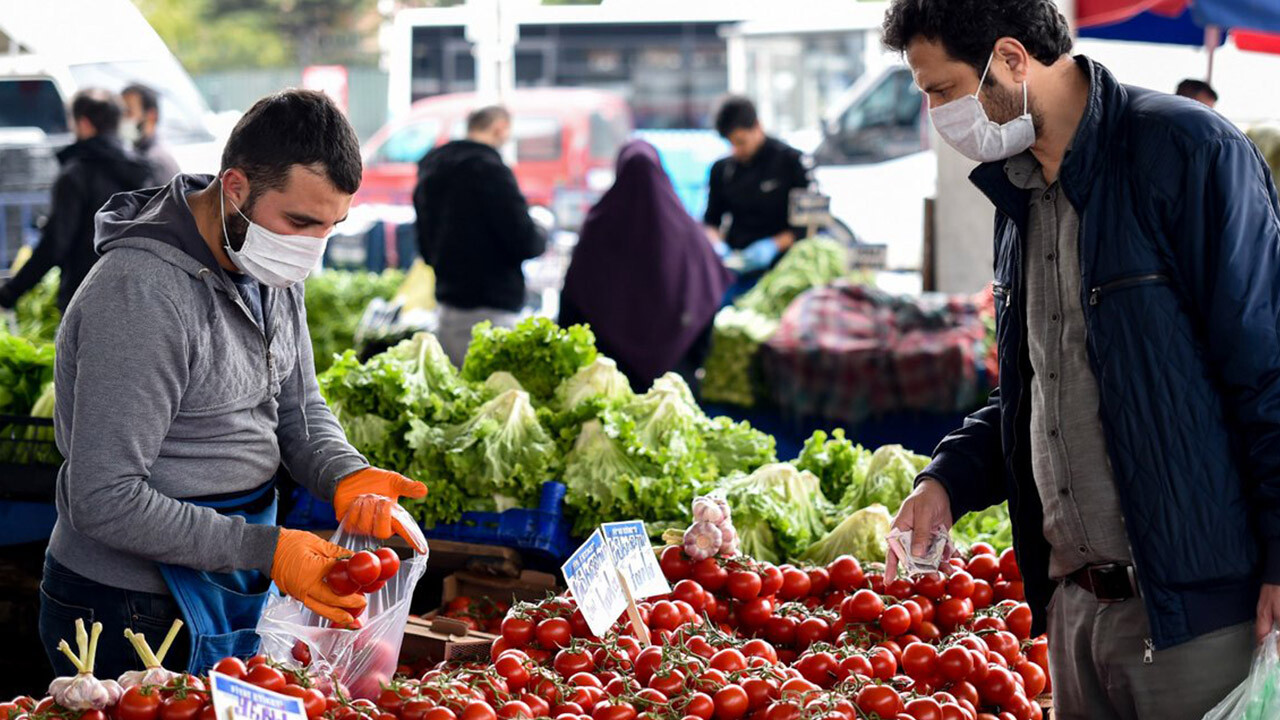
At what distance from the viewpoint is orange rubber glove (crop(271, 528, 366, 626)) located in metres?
2.36

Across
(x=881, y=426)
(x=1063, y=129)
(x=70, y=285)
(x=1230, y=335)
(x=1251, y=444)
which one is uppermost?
(x=1063, y=129)

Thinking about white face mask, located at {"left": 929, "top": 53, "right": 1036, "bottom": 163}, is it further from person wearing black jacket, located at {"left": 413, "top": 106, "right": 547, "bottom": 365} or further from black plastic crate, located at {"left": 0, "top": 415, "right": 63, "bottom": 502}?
person wearing black jacket, located at {"left": 413, "top": 106, "right": 547, "bottom": 365}

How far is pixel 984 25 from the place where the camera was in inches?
83.0

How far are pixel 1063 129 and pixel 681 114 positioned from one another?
16.8 metres

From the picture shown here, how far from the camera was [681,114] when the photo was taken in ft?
61.2

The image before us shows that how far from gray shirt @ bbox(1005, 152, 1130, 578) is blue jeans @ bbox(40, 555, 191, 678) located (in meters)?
1.65

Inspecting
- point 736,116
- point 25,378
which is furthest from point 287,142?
point 736,116

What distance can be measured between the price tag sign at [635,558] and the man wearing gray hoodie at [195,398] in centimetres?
45

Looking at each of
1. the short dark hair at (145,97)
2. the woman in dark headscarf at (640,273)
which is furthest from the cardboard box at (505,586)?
the short dark hair at (145,97)

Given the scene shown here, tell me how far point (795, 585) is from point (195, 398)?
1588mm

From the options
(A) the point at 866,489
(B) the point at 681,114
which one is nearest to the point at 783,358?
(A) the point at 866,489

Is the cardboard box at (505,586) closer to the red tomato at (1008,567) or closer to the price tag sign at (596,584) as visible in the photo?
the price tag sign at (596,584)

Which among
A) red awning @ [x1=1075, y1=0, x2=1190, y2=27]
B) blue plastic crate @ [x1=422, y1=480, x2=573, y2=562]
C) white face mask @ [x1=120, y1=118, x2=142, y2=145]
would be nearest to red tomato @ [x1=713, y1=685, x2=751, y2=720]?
blue plastic crate @ [x1=422, y1=480, x2=573, y2=562]

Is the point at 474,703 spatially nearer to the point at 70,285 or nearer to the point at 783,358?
the point at 783,358
